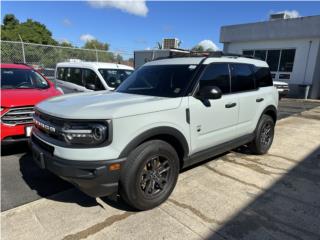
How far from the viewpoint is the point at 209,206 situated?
3.27 metres

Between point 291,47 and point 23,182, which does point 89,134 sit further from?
point 291,47

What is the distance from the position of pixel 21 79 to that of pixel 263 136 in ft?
17.5

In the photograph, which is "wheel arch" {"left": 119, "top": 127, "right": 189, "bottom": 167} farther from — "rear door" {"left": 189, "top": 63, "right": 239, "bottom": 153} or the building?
the building

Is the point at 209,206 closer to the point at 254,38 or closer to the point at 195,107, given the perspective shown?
the point at 195,107

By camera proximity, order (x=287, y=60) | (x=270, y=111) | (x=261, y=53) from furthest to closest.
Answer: (x=261, y=53) → (x=287, y=60) → (x=270, y=111)

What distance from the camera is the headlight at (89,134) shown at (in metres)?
2.66

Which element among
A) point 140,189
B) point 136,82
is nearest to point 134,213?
point 140,189

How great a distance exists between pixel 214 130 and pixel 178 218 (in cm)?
144

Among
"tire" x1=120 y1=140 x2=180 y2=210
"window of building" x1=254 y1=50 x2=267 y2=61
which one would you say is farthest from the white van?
"window of building" x1=254 y1=50 x2=267 y2=61

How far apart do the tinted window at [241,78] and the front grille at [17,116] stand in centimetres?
357

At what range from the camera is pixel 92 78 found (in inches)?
295

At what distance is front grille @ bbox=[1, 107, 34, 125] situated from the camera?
448 centimetres

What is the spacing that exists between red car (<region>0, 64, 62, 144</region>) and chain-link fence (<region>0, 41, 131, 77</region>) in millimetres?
5786

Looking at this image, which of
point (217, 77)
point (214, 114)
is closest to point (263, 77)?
point (217, 77)
